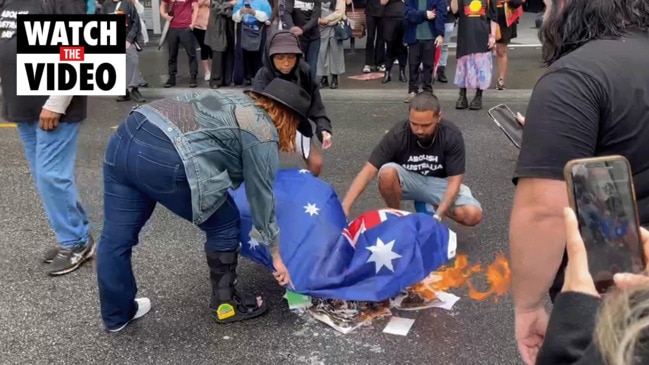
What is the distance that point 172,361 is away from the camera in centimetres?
290

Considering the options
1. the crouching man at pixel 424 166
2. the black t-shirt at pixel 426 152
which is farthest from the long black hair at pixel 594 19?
the black t-shirt at pixel 426 152

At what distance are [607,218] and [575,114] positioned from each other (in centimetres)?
28

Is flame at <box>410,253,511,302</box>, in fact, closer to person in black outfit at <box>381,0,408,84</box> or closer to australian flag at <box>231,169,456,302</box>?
australian flag at <box>231,169,456,302</box>

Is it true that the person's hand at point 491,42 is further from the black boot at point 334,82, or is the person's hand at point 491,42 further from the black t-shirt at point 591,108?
the black t-shirt at point 591,108

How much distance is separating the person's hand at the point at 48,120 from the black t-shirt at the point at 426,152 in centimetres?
174

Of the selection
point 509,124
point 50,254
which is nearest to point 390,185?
point 509,124

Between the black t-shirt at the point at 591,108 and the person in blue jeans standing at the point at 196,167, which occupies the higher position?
the black t-shirt at the point at 591,108

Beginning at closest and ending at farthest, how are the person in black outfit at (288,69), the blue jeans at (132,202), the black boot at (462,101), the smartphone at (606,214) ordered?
the smartphone at (606,214) < the blue jeans at (132,202) < the person in black outfit at (288,69) < the black boot at (462,101)

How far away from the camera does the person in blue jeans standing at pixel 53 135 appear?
11.2ft

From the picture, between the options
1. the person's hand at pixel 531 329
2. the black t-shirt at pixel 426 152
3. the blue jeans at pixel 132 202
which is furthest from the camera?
the black t-shirt at pixel 426 152

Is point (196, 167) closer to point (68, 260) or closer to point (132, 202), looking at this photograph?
point (132, 202)

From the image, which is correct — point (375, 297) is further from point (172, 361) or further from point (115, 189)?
point (115, 189)

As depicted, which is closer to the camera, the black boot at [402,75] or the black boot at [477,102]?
the black boot at [477,102]

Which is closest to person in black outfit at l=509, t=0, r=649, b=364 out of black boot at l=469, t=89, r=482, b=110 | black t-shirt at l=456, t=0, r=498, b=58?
black t-shirt at l=456, t=0, r=498, b=58
